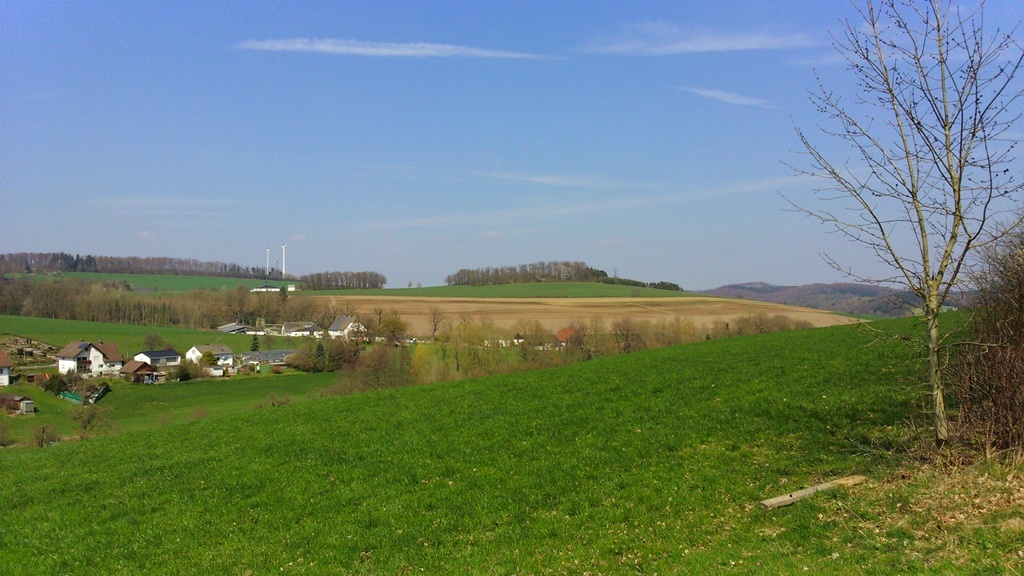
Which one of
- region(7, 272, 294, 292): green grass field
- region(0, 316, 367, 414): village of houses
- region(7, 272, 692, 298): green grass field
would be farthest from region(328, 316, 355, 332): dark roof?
region(7, 272, 294, 292): green grass field

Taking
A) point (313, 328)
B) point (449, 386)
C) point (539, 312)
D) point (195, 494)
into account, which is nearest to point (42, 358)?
point (313, 328)

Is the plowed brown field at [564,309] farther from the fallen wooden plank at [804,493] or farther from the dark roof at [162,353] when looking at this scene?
the fallen wooden plank at [804,493]

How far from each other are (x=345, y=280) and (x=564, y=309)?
6030 cm

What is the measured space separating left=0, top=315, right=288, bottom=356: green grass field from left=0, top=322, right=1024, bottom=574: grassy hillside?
60747 millimetres

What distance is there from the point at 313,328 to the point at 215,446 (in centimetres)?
7429

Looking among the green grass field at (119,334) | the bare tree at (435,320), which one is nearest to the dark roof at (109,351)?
the green grass field at (119,334)

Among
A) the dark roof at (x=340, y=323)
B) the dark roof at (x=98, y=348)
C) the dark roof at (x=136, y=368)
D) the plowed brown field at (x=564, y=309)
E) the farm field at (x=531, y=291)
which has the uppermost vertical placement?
the farm field at (x=531, y=291)

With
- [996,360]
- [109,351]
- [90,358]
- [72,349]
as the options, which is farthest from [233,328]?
[996,360]

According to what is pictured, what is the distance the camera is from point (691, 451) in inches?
472

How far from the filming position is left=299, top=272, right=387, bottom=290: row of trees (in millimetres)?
122812

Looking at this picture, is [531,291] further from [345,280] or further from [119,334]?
[119,334]

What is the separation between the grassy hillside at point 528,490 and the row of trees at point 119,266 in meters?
115

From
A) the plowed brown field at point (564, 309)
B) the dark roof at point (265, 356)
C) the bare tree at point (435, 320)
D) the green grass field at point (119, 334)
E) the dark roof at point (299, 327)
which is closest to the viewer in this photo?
the plowed brown field at point (564, 309)

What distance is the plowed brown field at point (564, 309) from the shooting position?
6750 centimetres
